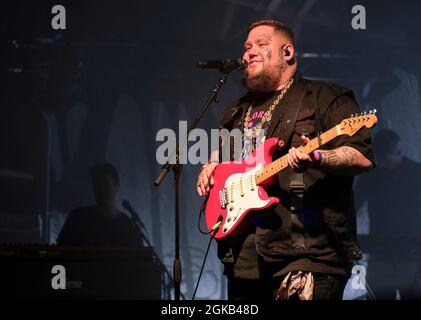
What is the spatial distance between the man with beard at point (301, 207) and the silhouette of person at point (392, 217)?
6.16 ft

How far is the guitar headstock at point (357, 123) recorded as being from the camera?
2.79 metres

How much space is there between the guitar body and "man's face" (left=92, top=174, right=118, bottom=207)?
1868 mm

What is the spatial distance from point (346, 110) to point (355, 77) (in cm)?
211

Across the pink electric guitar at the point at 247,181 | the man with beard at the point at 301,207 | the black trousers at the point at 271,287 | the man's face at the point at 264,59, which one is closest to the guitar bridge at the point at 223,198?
the pink electric guitar at the point at 247,181

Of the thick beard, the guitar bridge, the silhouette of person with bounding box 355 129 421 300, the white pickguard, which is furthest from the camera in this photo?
the silhouette of person with bounding box 355 129 421 300

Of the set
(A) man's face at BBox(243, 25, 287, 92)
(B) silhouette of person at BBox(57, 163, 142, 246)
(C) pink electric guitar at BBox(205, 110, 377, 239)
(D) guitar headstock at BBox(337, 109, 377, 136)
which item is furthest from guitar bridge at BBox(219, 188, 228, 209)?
(B) silhouette of person at BBox(57, 163, 142, 246)

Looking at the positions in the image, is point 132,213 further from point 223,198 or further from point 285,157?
point 285,157

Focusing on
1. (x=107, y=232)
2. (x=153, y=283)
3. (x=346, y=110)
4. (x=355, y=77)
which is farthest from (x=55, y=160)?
(x=346, y=110)

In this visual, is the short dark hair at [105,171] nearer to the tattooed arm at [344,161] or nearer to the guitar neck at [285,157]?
the guitar neck at [285,157]

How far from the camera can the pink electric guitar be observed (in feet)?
9.24

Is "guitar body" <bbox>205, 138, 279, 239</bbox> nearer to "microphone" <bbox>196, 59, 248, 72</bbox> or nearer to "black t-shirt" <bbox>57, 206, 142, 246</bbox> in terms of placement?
"microphone" <bbox>196, 59, 248, 72</bbox>

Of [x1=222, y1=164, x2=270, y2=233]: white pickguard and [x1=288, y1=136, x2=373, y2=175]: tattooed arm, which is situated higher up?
[x1=288, y1=136, x2=373, y2=175]: tattooed arm

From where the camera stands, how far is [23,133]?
5059 millimetres

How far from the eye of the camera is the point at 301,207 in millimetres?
2881
